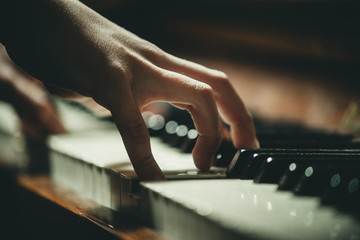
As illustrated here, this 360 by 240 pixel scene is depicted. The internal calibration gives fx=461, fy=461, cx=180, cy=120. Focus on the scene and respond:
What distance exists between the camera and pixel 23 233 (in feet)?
5.31

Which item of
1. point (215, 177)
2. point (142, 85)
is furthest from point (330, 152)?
point (142, 85)

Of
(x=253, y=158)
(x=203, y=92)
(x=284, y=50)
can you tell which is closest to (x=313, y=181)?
(x=253, y=158)

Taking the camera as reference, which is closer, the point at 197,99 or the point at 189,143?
the point at 197,99

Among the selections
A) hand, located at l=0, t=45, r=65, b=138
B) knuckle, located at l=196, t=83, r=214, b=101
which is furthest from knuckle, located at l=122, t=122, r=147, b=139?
hand, located at l=0, t=45, r=65, b=138

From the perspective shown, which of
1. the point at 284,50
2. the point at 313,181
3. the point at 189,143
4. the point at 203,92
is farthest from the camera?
the point at 284,50

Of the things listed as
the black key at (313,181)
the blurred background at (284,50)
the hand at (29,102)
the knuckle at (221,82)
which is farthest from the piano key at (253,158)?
the hand at (29,102)

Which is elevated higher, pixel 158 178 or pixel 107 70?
pixel 107 70

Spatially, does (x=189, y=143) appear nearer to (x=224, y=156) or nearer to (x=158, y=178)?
(x=224, y=156)

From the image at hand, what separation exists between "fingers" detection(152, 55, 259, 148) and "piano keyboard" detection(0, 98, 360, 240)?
4 centimetres

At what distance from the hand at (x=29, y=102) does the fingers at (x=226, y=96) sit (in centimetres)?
55

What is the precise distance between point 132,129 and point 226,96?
0.30m

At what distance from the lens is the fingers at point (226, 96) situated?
1016mm

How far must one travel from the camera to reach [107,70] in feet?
2.74

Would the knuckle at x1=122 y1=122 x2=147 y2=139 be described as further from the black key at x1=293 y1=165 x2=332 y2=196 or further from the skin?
the black key at x1=293 y1=165 x2=332 y2=196
